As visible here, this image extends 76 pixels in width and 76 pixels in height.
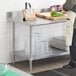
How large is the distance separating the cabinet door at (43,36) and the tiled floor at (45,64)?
193 mm

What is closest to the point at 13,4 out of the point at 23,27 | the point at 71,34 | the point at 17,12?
the point at 17,12

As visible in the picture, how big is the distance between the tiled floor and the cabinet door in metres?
0.19

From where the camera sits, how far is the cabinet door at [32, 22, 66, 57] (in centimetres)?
403

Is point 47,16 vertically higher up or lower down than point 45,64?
higher up

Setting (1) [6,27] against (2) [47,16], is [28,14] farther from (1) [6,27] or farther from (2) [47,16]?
(1) [6,27]

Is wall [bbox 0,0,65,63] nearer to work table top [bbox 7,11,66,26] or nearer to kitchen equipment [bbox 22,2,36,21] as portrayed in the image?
work table top [bbox 7,11,66,26]

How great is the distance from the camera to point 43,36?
421 cm

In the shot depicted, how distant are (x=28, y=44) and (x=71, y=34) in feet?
2.30

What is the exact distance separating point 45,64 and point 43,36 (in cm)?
43

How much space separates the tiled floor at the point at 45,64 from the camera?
3.97 meters

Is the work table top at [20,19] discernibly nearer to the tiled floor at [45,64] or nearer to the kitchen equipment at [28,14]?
the kitchen equipment at [28,14]

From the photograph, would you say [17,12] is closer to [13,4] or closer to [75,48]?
[13,4]

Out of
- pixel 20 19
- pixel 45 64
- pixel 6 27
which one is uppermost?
pixel 20 19

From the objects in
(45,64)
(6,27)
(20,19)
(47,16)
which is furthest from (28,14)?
(45,64)
